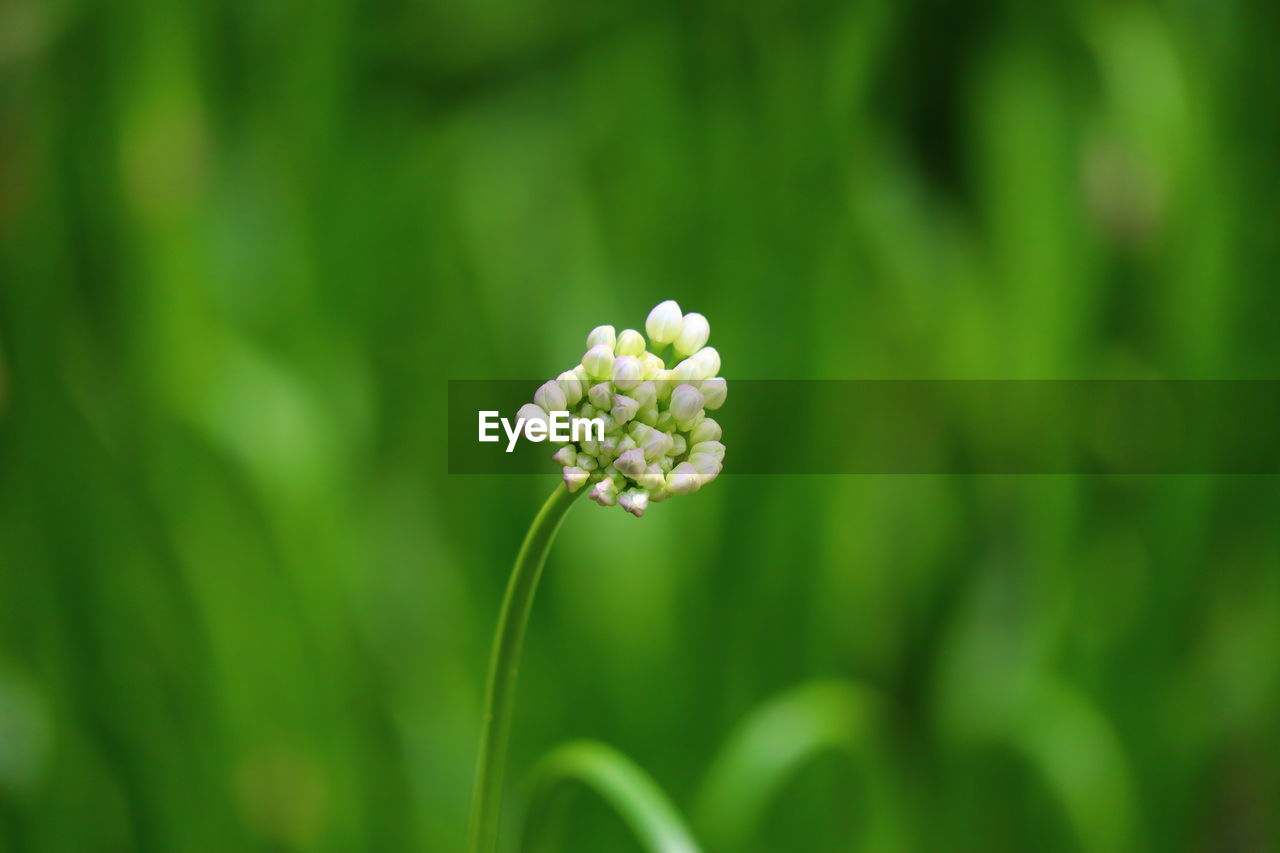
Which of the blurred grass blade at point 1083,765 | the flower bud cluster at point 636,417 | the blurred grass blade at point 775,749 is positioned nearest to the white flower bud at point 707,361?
the flower bud cluster at point 636,417

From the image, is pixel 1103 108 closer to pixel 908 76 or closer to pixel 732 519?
pixel 908 76

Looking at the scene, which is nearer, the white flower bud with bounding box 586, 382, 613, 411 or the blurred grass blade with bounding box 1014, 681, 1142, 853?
the white flower bud with bounding box 586, 382, 613, 411

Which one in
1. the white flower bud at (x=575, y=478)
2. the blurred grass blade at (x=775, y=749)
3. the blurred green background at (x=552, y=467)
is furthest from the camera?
the blurred green background at (x=552, y=467)

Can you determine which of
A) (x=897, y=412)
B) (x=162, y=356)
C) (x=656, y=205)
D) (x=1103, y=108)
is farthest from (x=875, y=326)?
(x=162, y=356)

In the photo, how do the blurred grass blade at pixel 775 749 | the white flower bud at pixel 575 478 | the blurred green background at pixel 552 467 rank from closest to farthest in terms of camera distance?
the white flower bud at pixel 575 478, the blurred grass blade at pixel 775 749, the blurred green background at pixel 552 467

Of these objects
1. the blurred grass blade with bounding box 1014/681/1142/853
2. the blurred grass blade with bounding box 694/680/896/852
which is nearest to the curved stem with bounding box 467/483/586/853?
the blurred grass blade with bounding box 694/680/896/852

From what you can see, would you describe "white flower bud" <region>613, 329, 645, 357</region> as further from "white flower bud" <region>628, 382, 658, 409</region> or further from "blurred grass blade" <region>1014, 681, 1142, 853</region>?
"blurred grass blade" <region>1014, 681, 1142, 853</region>

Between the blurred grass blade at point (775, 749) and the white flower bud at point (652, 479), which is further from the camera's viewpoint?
the blurred grass blade at point (775, 749)

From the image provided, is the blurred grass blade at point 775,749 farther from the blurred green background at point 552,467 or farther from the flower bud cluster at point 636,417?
the flower bud cluster at point 636,417
